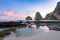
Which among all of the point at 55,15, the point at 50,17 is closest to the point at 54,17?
the point at 55,15

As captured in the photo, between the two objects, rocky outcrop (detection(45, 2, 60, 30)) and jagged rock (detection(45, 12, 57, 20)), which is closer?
rocky outcrop (detection(45, 2, 60, 30))

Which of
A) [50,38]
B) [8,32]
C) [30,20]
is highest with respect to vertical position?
[30,20]

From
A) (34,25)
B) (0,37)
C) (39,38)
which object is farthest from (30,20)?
(0,37)

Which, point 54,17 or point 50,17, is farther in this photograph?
point 54,17

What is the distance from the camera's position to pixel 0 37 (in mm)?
2426

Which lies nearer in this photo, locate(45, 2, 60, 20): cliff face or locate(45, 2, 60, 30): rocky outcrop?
locate(45, 2, 60, 30): rocky outcrop

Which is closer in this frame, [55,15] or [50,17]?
[50,17]

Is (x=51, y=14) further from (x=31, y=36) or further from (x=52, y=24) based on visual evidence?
(x=31, y=36)

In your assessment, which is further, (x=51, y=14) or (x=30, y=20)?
(x=51, y=14)

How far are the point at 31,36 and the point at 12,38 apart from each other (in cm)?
50

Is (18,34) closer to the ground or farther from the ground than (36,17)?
closer to the ground

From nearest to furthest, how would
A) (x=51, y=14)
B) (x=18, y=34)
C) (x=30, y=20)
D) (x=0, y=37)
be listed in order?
(x=0, y=37) < (x=18, y=34) < (x=30, y=20) < (x=51, y=14)

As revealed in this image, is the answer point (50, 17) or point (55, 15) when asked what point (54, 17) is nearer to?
point (55, 15)

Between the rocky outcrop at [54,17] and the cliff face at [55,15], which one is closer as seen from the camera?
the rocky outcrop at [54,17]
